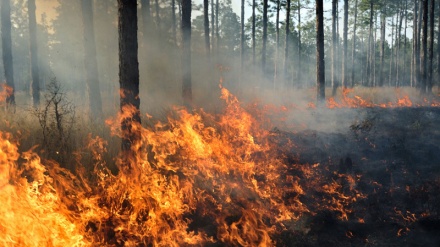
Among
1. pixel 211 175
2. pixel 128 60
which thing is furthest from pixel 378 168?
pixel 128 60

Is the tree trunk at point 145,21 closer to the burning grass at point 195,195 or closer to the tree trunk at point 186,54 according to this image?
the tree trunk at point 186,54

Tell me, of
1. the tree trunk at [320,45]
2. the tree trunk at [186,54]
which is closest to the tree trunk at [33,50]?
the tree trunk at [186,54]

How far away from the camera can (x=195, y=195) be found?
6855 millimetres

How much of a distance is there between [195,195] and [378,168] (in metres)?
5.77

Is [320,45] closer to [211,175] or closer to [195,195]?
[211,175]

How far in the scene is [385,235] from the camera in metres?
6.52

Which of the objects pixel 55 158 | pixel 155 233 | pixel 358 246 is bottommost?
pixel 358 246

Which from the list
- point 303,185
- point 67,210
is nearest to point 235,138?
point 303,185

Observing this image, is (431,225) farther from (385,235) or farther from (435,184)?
(435,184)

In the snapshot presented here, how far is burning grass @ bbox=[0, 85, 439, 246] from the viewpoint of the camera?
530 centimetres

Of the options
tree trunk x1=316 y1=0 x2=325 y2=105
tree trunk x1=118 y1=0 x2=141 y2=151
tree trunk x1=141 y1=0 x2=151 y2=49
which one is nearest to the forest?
tree trunk x1=118 y1=0 x2=141 y2=151

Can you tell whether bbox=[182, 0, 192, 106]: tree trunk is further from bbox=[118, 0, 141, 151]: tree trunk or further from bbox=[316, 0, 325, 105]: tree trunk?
bbox=[118, 0, 141, 151]: tree trunk

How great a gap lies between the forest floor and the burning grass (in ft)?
0.14

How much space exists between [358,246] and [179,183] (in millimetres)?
3830
